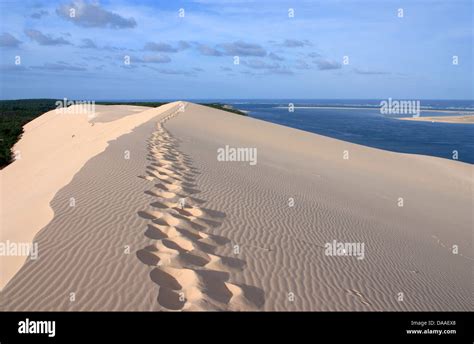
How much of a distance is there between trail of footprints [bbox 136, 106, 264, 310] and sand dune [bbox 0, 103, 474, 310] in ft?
0.05

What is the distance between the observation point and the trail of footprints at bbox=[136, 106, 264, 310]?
3.83 meters

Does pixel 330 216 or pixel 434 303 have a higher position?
pixel 330 216

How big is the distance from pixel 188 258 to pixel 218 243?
71cm

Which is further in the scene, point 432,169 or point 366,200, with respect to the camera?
point 432,169

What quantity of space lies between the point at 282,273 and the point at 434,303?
1.98m

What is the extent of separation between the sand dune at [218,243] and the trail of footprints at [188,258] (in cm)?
2

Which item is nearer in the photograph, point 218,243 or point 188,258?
point 188,258

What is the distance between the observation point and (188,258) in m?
4.51

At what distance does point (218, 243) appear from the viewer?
16.9 ft

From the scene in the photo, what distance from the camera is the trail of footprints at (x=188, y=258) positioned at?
3.83 m

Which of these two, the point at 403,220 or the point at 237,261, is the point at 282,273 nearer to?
the point at 237,261

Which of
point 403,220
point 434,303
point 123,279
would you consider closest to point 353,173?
point 403,220
